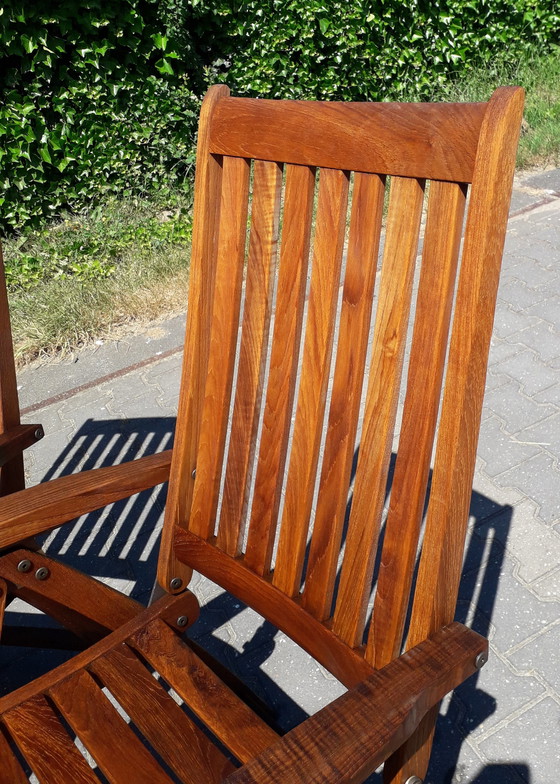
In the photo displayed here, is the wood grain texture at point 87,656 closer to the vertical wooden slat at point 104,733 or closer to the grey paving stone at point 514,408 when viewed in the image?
the vertical wooden slat at point 104,733

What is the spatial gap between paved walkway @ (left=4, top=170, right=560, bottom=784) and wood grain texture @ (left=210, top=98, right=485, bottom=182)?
151 cm

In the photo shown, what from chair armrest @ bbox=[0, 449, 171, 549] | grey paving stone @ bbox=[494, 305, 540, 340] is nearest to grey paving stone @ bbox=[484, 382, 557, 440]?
grey paving stone @ bbox=[494, 305, 540, 340]

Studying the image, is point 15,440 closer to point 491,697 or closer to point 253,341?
point 253,341

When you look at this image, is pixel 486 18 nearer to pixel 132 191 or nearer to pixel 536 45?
pixel 536 45

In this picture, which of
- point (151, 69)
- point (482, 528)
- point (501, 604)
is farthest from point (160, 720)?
point (151, 69)

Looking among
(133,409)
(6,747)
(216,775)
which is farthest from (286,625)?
(133,409)

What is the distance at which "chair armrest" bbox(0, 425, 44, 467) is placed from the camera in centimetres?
196

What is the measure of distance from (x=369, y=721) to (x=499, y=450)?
84.5 inches

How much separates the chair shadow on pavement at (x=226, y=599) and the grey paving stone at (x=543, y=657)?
3.6 inches

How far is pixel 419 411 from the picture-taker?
1258 mm

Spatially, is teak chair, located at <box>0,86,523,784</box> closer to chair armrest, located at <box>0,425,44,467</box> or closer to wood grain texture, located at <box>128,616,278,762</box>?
wood grain texture, located at <box>128,616,278,762</box>

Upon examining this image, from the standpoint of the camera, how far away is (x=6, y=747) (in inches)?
56.0

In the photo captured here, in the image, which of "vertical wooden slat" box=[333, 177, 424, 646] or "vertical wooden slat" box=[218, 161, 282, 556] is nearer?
"vertical wooden slat" box=[333, 177, 424, 646]

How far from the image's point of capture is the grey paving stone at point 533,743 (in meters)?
1.91
